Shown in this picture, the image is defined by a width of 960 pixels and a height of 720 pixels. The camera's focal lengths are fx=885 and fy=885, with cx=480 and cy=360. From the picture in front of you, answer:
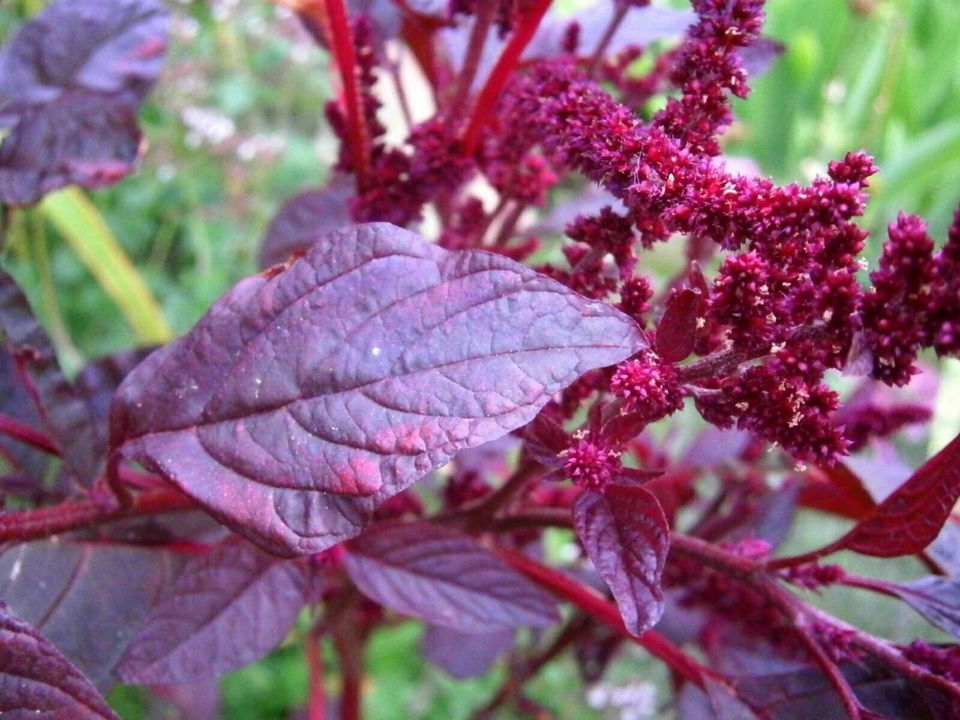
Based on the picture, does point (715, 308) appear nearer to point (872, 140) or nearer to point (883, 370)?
point (883, 370)

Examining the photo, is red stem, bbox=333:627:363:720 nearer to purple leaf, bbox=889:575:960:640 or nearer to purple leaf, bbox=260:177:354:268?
purple leaf, bbox=260:177:354:268

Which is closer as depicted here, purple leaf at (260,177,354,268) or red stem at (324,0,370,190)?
red stem at (324,0,370,190)

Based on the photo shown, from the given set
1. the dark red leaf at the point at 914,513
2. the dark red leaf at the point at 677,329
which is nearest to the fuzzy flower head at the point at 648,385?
the dark red leaf at the point at 677,329

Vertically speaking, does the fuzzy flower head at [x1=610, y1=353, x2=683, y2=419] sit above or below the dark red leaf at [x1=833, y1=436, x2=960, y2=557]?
above

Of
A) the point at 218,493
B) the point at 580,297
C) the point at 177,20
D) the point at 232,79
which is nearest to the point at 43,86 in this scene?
the point at 218,493

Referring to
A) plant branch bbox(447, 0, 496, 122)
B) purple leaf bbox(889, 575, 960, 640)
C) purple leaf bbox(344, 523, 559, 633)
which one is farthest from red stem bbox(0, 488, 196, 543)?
purple leaf bbox(889, 575, 960, 640)

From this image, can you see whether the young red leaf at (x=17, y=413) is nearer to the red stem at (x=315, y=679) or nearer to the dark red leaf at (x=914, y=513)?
the red stem at (x=315, y=679)
